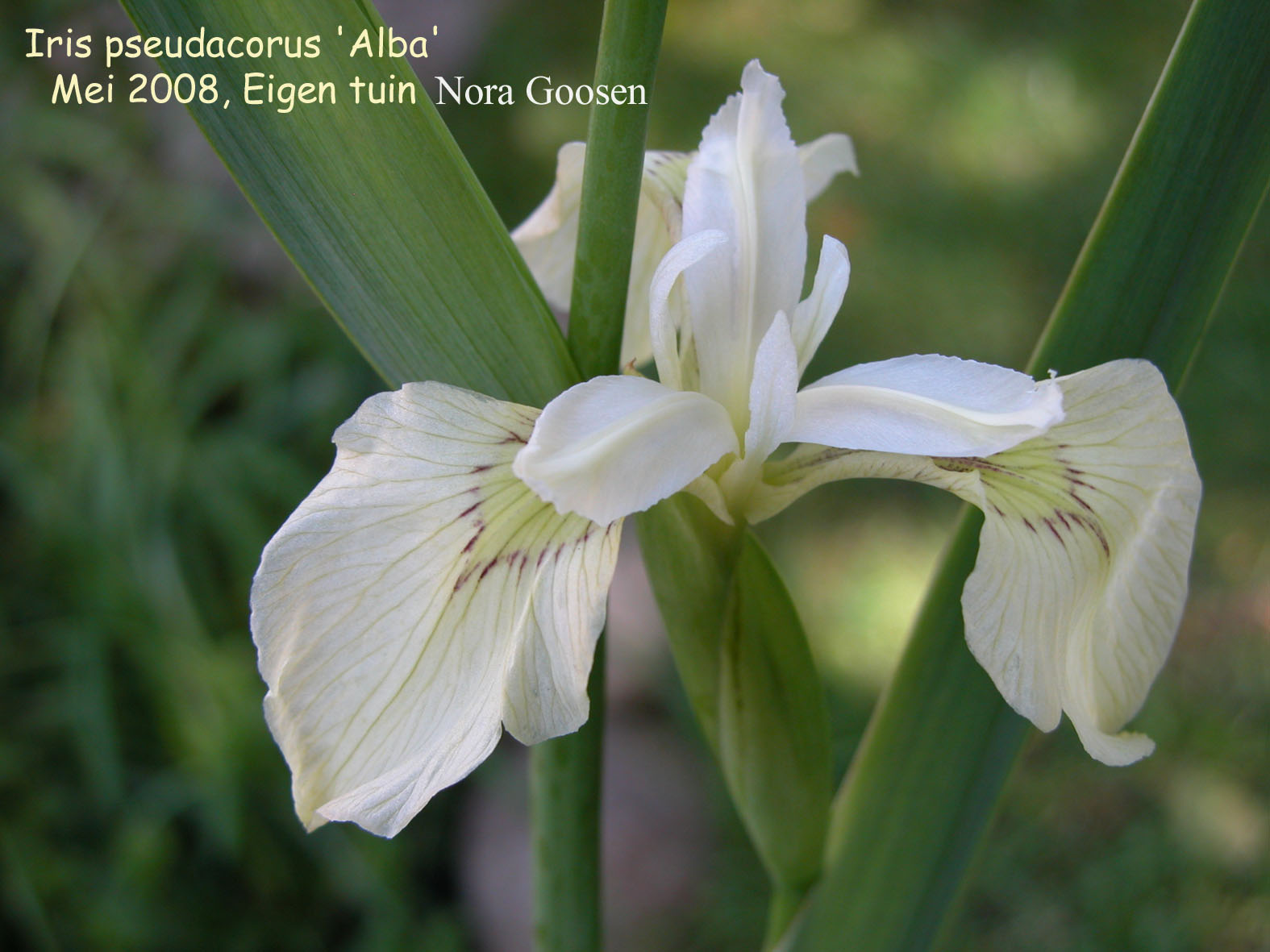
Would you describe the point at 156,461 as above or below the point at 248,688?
above

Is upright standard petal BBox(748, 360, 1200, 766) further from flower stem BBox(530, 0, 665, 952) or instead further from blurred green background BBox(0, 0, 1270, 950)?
blurred green background BBox(0, 0, 1270, 950)

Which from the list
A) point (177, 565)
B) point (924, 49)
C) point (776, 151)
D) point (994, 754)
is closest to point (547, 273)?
point (776, 151)

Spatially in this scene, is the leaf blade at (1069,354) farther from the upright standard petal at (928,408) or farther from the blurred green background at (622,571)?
A: the blurred green background at (622,571)

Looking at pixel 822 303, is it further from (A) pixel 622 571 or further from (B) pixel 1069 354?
(A) pixel 622 571

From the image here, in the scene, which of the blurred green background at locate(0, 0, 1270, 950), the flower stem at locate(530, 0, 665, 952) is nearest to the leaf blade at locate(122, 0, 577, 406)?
the flower stem at locate(530, 0, 665, 952)

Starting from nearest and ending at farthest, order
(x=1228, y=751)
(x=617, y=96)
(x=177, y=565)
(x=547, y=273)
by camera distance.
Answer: (x=617, y=96) < (x=547, y=273) < (x=1228, y=751) < (x=177, y=565)

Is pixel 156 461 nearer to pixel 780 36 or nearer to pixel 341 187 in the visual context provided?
pixel 341 187

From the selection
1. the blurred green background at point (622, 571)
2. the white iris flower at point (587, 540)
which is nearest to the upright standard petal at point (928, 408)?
the white iris flower at point (587, 540)
